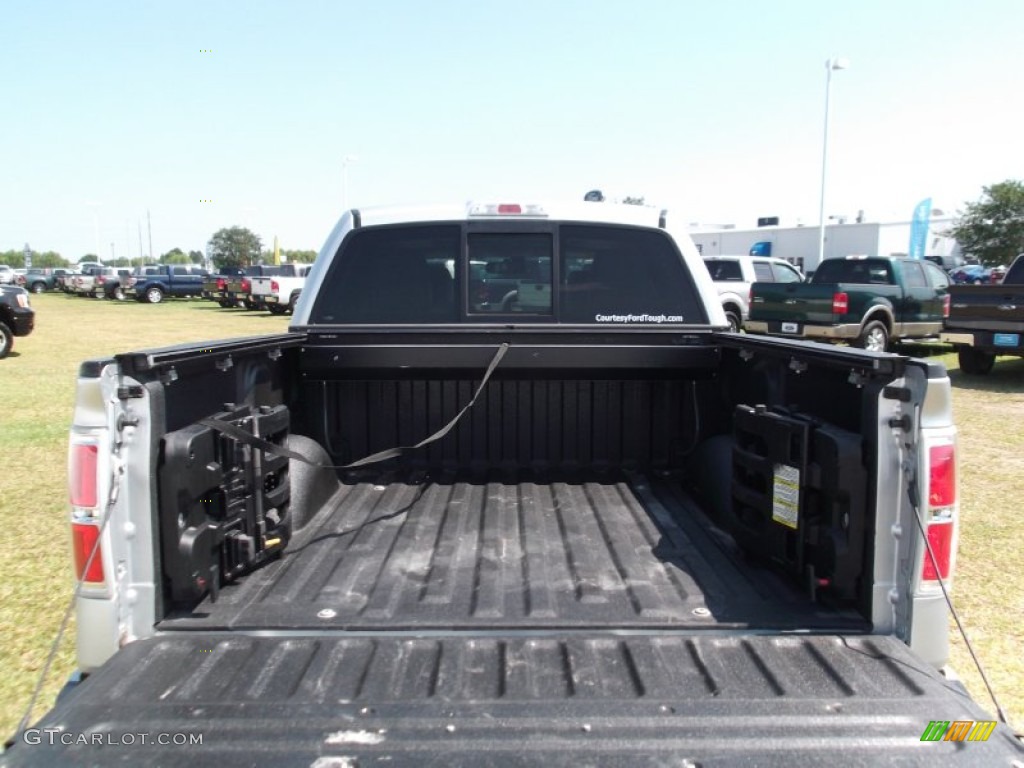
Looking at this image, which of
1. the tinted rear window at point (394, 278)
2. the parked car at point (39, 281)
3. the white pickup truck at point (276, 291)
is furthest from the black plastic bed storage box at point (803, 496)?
Result: the parked car at point (39, 281)

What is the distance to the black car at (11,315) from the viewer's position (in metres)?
15.5

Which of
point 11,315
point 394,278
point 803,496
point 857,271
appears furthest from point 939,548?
point 11,315

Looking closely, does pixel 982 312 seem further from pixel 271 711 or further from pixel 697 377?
pixel 271 711

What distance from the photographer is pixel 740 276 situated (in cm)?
1895

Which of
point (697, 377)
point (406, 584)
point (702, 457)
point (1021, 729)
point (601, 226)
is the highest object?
point (601, 226)

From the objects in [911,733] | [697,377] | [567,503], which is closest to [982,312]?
[697,377]

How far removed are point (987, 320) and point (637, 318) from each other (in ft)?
35.3

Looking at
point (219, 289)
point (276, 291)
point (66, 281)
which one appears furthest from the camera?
point (66, 281)

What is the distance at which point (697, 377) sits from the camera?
404cm

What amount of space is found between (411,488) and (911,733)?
2614mm

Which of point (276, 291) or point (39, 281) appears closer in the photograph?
point (276, 291)

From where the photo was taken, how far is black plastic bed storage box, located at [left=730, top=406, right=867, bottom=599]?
7.89 ft

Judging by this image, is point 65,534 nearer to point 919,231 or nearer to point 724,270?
point 724,270

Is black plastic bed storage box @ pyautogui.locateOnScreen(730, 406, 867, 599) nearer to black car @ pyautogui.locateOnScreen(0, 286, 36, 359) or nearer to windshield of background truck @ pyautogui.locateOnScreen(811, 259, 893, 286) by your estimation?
windshield of background truck @ pyautogui.locateOnScreen(811, 259, 893, 286)
